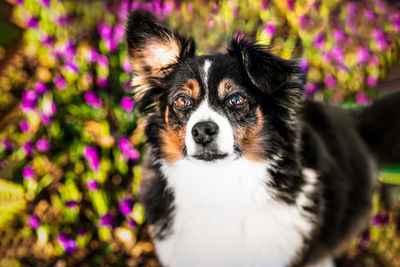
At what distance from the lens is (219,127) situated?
4.95 feet

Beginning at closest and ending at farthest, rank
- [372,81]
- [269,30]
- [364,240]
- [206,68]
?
[206,68] → [364,240] → [269,30] → [372,81]

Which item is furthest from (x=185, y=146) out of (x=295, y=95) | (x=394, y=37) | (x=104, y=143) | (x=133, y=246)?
(x=394, y=37)

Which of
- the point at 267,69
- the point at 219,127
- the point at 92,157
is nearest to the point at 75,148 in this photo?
the point at 92,157

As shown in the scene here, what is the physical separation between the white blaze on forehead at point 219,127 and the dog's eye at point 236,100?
0.13 meters

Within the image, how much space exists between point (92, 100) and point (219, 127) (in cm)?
141

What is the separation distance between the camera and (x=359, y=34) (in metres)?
3.35

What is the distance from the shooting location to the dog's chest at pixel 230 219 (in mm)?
1776

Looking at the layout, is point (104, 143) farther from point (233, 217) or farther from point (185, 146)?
point (233, 217)

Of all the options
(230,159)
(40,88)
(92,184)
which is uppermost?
(40,88)

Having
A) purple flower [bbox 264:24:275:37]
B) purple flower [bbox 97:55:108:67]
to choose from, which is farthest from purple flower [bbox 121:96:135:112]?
purple flower [bbox 264:24:275:37]

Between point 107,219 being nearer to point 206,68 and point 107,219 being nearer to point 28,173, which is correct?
point 28,173

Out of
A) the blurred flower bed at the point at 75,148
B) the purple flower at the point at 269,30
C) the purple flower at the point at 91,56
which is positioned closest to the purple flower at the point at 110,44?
the blurred flower bed at the point at 75,148

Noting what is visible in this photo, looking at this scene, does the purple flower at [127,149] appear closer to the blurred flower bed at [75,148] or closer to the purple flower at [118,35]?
the blurred flower bed at [75,148]

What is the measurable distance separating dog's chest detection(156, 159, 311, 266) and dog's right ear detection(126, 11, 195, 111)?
0.51 metres
